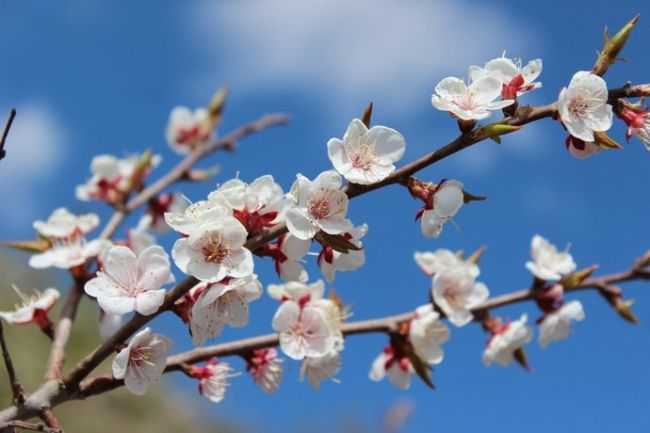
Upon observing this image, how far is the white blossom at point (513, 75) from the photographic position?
1.30 metres

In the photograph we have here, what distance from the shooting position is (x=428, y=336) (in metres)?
1.81

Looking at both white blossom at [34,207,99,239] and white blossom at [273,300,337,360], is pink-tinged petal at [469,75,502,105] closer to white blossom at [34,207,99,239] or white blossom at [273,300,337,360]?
white blossom at [273,300,337,360]

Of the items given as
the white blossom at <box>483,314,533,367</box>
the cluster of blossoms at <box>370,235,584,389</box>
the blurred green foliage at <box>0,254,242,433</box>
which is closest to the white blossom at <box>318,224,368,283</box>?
the cluster of blossoms at <box>370,235,584,389</box>

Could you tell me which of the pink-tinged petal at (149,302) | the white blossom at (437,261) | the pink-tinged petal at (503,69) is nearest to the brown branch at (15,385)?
the pink-tinged petal at (149,302)

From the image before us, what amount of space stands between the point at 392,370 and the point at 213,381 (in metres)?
0.56

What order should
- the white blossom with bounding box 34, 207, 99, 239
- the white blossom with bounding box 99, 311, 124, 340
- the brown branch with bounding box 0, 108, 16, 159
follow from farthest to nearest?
the white blossom with bounding box 34, 207, 99, 239, the white blossom with bounding box 99, 311, 124, 340, the brown branch with bounding box 0, 108, 16, 159

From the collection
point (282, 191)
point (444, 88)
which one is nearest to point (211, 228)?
point (282, 191)

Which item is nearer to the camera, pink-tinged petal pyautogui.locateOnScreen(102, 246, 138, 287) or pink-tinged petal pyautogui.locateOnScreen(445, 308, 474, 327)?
pink-tinged petal pyautogui.locateOnScreen(102, 246, 138, 287)

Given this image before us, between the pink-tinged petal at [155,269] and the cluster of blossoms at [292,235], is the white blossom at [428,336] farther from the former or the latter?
the pink-tinged petal at [155,269]

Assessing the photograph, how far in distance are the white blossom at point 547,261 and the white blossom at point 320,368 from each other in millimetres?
664

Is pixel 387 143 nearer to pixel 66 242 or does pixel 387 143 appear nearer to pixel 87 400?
pixel 66 242

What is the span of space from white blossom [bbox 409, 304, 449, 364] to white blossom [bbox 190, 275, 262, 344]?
587mm

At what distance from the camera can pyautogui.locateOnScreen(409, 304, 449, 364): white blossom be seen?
1793 millimetres

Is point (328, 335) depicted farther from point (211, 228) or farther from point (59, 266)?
point (59, 266)
